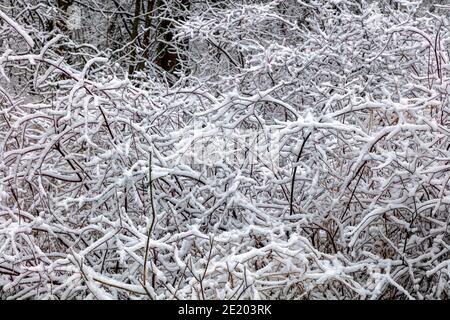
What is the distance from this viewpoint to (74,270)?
8.26 ft

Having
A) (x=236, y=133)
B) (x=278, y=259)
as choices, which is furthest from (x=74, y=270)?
(x=236, y=133)

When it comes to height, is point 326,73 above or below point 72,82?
below

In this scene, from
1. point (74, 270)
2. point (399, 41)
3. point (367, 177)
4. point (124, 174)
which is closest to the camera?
point (74, 270)

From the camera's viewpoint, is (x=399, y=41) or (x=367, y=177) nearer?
(x=367, y=177)

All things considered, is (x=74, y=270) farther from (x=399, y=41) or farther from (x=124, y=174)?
(x=399, y=41)

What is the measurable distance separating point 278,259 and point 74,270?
3.04 ft


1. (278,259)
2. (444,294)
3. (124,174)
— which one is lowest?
(444,294)

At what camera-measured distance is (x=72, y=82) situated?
13.0 ft

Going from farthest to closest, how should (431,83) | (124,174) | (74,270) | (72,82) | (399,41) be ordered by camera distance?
1. (399,41)
2. (72,82)
3. (431,83)
4. (124,174)
5. (74,270)
